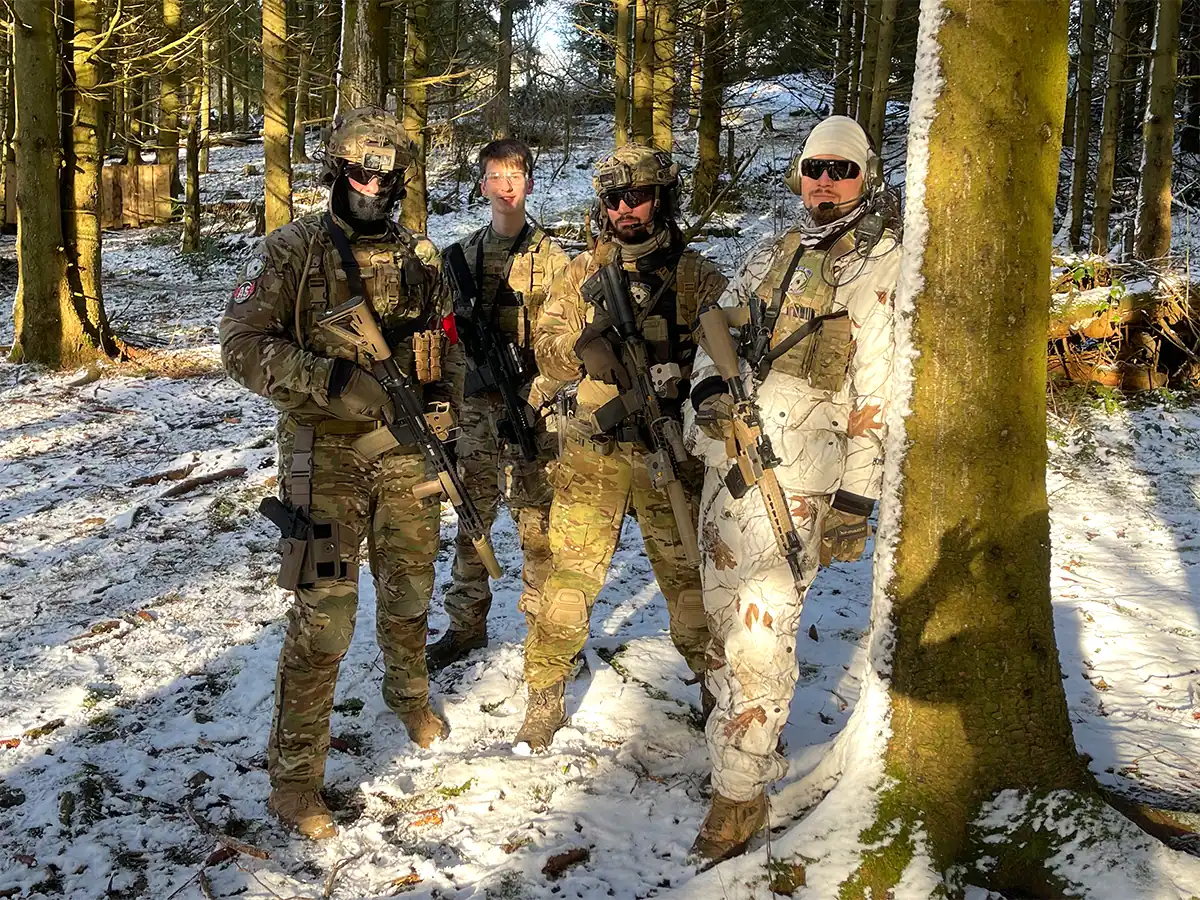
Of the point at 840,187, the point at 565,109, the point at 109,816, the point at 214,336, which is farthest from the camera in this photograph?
the point at 565,109

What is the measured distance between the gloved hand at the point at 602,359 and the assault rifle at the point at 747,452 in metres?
0.56

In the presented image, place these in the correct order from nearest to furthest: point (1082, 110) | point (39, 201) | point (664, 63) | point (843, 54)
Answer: point (39, 201)
point (664, 63)
point (1082, 110)
point (843, 54)

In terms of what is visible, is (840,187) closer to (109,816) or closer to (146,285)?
(109,816)

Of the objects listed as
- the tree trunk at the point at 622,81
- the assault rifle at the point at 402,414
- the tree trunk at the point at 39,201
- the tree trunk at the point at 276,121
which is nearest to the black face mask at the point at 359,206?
the assault rifle at the point at 402,414

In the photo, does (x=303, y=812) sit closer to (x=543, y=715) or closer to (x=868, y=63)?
(x=543, y=715)

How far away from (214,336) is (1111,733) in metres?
11.7

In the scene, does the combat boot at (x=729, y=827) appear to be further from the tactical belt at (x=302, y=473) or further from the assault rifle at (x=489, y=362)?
the assault rifle at (x=489, y=362)

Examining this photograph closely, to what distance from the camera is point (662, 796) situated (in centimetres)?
332

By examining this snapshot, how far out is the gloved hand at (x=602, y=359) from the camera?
3.55 m

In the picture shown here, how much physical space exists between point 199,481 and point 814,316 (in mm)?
5582

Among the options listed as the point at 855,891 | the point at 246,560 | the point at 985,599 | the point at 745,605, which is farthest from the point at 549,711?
the point at 246,560

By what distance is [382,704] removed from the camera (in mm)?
4004

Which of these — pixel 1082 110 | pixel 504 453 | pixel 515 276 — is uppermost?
pixel 1082 110

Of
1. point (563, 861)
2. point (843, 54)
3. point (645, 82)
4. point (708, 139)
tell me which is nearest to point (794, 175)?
point (563, 861)
